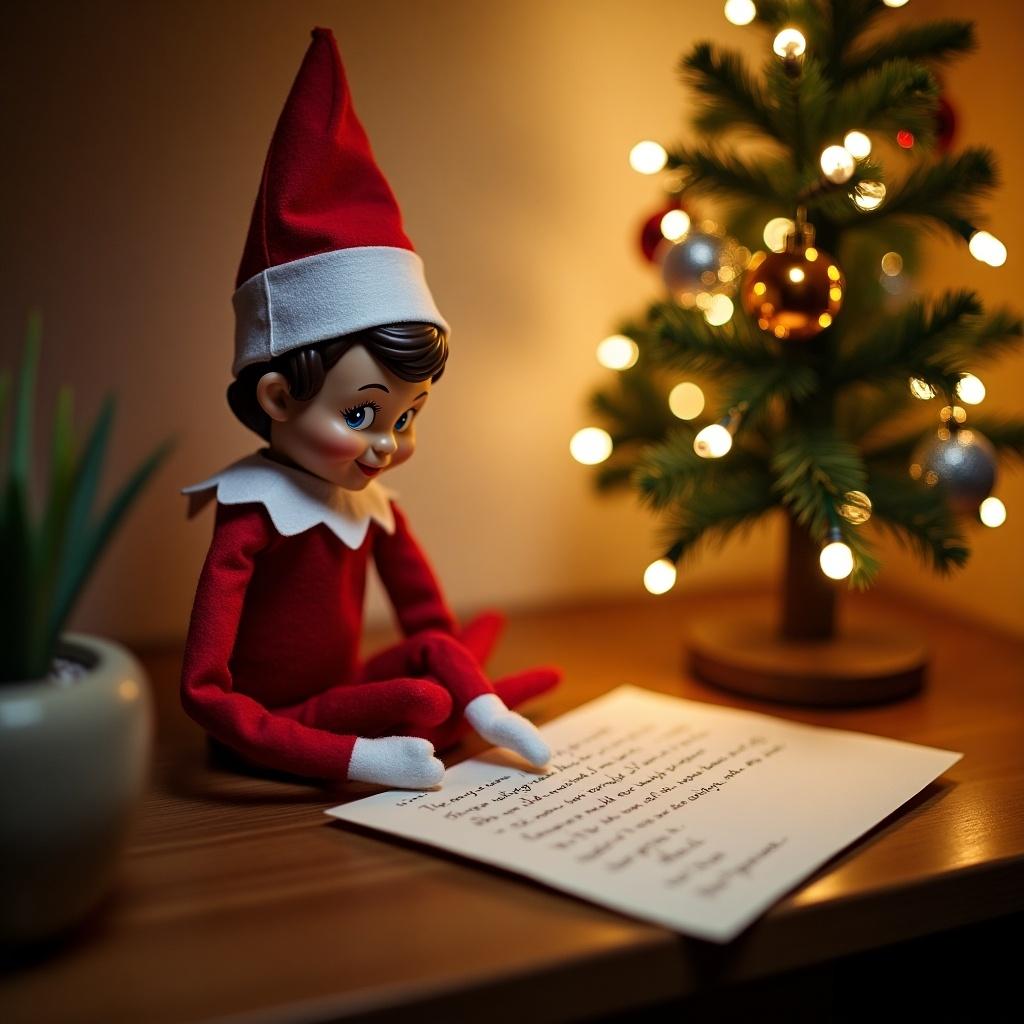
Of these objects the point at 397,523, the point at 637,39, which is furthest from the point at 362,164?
the point at 637,39

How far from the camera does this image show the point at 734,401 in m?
0.83

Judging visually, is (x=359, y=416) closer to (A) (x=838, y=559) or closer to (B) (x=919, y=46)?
(A) (x=838, y=559)

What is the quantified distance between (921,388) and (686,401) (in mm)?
269

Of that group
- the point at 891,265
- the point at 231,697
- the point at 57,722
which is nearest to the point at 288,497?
the point at 231,697

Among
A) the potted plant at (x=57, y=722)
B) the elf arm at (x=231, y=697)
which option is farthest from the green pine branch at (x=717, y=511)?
the potted plant at (x=57, y=722)

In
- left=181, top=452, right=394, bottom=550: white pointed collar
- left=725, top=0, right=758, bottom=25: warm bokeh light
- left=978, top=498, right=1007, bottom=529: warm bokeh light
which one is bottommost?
left=978, top=498, right=1007, bottom=529: warm bokeh light

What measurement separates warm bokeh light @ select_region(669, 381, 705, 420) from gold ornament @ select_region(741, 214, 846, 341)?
0.21 meters

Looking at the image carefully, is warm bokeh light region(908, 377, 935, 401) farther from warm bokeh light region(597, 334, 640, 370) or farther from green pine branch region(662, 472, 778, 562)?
warm bokeh light region(597, 334, 640, 370)

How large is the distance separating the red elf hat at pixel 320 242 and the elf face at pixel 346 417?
27mm

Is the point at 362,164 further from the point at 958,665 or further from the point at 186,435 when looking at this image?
the point at 958,665

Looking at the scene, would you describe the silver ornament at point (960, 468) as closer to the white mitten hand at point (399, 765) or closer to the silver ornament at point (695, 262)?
the silver ornament at point (695, 262)

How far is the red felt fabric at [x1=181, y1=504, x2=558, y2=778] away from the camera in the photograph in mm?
673

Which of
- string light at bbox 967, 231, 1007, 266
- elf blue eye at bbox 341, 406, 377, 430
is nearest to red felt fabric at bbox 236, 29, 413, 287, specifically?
elf blue eye at bbox 341, 406, 377, 430

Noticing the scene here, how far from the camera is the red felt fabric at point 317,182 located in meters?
0.69
